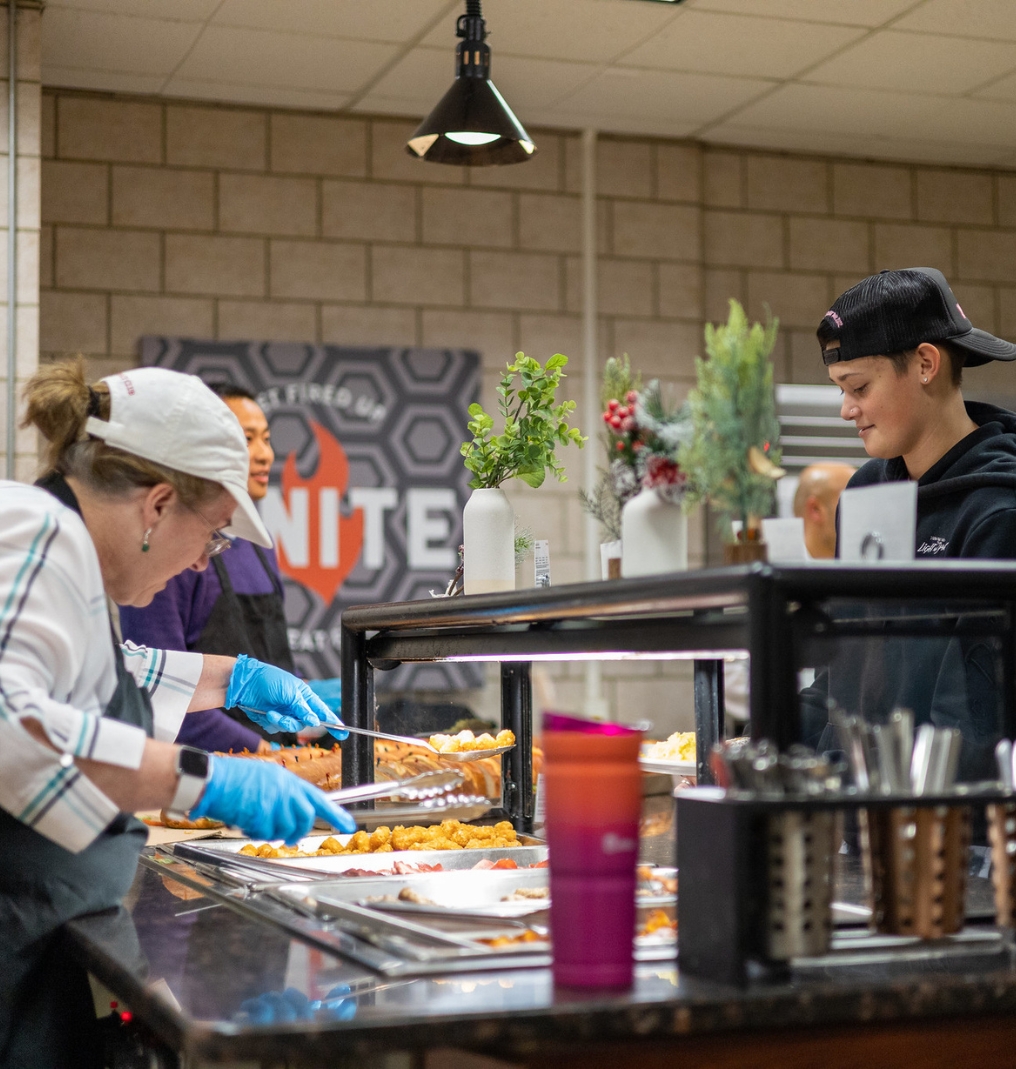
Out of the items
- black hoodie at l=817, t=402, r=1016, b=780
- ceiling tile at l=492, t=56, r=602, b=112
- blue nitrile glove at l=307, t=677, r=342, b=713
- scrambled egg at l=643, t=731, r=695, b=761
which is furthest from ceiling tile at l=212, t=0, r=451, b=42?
black hoodie at l=817, t=402, r=1016, b=780

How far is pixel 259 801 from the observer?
1.60 meters

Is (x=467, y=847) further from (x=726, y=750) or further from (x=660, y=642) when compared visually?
(x=726, y=750)

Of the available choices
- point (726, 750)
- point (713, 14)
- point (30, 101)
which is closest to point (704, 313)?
point (713, 14)

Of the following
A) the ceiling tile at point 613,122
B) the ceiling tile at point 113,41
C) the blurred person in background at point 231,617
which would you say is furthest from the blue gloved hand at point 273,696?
the ceiling tile at point 613,122

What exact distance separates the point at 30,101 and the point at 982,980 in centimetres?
409

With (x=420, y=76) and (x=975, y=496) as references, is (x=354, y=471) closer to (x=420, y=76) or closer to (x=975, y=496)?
(x=420, y=76)

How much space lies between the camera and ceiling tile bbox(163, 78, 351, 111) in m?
5.17

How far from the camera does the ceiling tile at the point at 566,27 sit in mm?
4434

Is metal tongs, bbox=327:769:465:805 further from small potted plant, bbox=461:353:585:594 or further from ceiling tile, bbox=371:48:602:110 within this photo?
ceiling tile, bbox=371:48:602:110

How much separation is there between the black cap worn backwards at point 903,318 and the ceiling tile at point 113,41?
2.99m

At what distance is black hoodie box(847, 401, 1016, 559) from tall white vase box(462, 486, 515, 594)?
0.69 meters

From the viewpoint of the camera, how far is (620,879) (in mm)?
1213

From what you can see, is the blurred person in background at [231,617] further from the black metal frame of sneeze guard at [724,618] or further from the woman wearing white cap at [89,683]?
the woman wearing white cap at [89,683]

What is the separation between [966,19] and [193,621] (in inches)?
126
